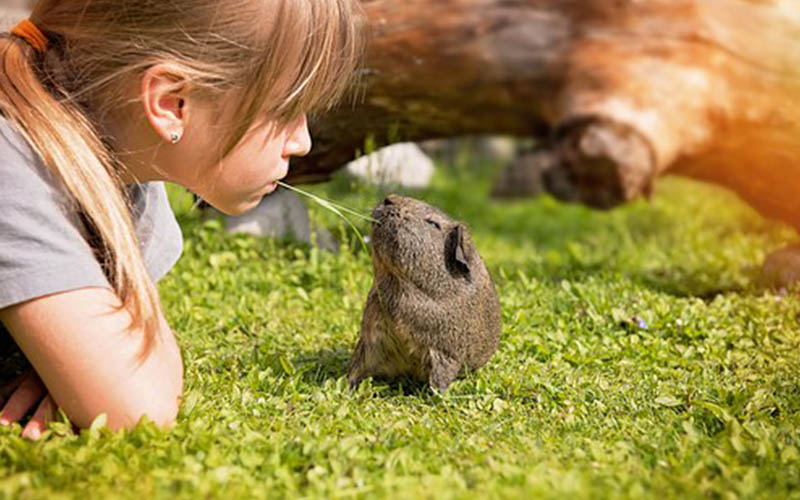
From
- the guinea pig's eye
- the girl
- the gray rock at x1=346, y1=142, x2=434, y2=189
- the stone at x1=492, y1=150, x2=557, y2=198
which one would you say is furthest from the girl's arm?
the stone at x1=492, y1=150, x2=557, y2=198

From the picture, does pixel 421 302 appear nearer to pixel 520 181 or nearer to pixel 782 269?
pixel 782 269

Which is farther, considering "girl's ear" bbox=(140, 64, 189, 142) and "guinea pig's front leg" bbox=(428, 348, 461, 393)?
"guinea pig's front leg" bbox=(428, 348, 461, 393)

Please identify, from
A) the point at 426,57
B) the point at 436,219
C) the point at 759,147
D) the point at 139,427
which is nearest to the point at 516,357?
the point at 436,219

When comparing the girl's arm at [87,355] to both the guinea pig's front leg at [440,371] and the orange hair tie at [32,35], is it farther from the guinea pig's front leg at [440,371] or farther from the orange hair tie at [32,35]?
the guinea pig's front leg at [440,371]

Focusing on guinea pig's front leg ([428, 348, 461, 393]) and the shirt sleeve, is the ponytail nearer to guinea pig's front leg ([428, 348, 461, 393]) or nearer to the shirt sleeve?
the shirt sleeve

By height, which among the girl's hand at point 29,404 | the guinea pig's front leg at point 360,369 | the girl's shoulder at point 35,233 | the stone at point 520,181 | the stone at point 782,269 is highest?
the girl's shoulder at point 35,233

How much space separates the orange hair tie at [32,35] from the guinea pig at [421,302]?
1.28 meters

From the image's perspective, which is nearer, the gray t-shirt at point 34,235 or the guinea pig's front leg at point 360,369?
the gray t-shirt at point 34,235

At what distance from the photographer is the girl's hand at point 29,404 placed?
2.73 meters

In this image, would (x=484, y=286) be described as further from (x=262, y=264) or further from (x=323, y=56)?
(x=262, y=264)

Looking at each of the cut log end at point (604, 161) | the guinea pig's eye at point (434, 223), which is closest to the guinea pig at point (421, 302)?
the guinea pig's eye at point (434, 223)

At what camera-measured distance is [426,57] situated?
525 cm

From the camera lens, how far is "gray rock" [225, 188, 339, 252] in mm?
5234

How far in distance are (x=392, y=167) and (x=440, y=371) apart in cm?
277
